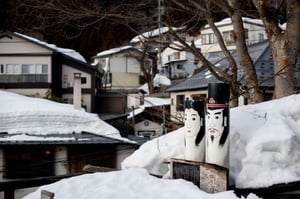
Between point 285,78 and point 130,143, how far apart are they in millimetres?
7822

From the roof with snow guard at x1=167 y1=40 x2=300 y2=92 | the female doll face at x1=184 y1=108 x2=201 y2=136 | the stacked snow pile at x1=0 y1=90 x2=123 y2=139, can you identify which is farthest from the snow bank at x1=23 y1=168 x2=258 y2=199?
the stacked snow pile at x1=0 y1=90 x2=123 y2=139

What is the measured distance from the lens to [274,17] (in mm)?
4684

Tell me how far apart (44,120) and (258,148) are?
11710 millimetres

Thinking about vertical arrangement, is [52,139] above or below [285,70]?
below

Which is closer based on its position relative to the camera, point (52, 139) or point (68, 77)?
point (52, 139)

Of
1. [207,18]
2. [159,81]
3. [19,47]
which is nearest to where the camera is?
[207,18]

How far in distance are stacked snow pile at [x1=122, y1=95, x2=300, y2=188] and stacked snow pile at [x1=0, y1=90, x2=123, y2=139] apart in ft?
31.7

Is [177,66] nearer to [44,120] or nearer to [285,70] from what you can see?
[44,120]

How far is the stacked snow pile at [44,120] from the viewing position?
13195mm

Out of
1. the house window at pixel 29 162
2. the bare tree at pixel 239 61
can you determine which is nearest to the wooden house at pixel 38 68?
the house window at pixel 29 162

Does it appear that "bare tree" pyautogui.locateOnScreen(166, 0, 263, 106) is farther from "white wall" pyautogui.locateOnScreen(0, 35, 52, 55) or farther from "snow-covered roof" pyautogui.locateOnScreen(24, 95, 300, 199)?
"white wall" pyautogui.locateOnScreen(0, 35, 52, 55)

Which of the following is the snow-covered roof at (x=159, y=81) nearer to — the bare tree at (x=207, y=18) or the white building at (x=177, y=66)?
the white building at (x=177, y=66)

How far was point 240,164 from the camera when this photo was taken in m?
2.96

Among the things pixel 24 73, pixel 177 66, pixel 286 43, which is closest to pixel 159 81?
pixel 177 66
